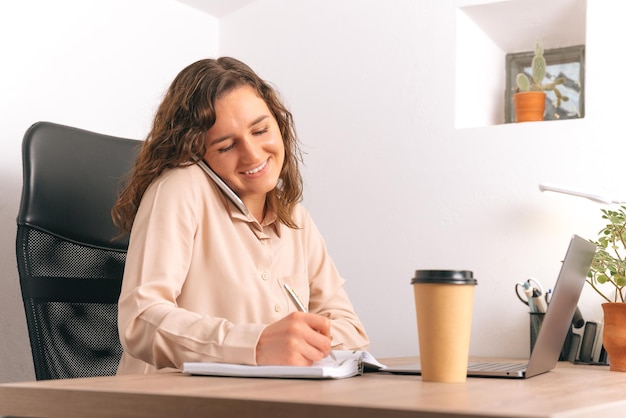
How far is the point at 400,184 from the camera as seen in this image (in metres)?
2.72

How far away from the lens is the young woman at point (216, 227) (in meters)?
1.43

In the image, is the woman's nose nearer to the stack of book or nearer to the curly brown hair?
the curly brown hair

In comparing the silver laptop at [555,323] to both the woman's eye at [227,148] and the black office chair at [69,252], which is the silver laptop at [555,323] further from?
the black office chair at [69,252]

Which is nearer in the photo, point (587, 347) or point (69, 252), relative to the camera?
point (69, 252)

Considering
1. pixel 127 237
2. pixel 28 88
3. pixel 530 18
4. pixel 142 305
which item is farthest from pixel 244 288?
pixel 530 18

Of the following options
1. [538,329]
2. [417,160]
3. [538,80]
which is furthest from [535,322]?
[538,80]

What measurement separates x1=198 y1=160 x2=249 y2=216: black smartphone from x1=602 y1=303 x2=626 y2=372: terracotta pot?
0.72 m

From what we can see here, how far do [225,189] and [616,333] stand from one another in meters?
0.78

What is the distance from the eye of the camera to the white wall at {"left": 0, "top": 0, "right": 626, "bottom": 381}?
2.42m

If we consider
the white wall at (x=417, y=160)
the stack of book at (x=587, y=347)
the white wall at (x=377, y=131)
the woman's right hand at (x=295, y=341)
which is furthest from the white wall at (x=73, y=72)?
the stack of book at (x=587, y=347)

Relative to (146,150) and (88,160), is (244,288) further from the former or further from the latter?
(88,160)

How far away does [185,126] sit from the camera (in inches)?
68.2

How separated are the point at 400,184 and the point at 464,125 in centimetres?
27

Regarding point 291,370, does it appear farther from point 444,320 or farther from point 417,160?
point 417,160
